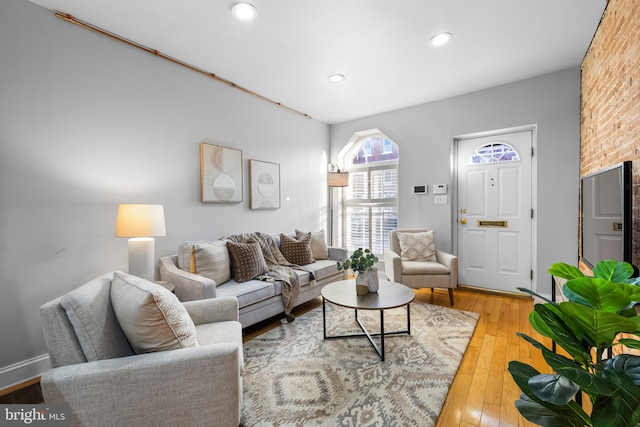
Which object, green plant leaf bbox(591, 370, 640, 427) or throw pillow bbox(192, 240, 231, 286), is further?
throw pillow bbox(192, 240, 231, 286)

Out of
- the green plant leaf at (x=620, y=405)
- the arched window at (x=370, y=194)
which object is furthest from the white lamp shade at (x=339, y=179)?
the green plant leaf at (x=620, y=405)

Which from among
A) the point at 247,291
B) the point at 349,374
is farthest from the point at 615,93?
the point at 247,291

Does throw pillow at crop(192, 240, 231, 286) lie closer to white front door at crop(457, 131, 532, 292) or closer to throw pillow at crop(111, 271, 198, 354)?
throw pillow at crop(111, 271, 198, 354)

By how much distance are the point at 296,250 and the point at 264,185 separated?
3.28 ft

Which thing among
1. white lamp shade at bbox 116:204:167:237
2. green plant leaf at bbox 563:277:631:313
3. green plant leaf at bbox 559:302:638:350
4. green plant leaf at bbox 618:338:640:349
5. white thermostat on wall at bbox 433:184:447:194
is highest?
white thermostat on wall at bbox 433:184:447:194

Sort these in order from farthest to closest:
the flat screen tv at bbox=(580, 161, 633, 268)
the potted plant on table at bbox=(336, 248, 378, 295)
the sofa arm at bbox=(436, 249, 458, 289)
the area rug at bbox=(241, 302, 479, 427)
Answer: the sofa arm at bbox=(436, 249, 458, 289)
the potted plant on table at bbox=(336, 248, 378, 295)
the area rug at bbox=(241, 302, 479, 427)
the flat screen tv at bbox=(580, 161, 633, 268)

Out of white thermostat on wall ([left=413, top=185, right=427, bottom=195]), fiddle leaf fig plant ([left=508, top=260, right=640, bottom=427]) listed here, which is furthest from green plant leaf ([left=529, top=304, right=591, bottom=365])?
white thermostat on wall ([left=413, top=185, right=427, bottom=195])

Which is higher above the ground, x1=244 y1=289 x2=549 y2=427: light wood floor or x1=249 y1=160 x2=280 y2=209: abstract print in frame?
x1=249 y1=160 x2=280 y2=209: abstract print in frame

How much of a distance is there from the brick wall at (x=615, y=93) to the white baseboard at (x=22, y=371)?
393 cm

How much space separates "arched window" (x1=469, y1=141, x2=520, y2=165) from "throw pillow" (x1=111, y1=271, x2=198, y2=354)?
3.91 m

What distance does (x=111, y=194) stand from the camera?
2.43m

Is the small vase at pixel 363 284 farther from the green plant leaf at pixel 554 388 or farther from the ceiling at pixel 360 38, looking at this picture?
the ceiling at pixel 360 38

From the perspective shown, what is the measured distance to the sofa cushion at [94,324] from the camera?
1166 mm

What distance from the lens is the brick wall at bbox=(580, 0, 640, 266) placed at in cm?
165
